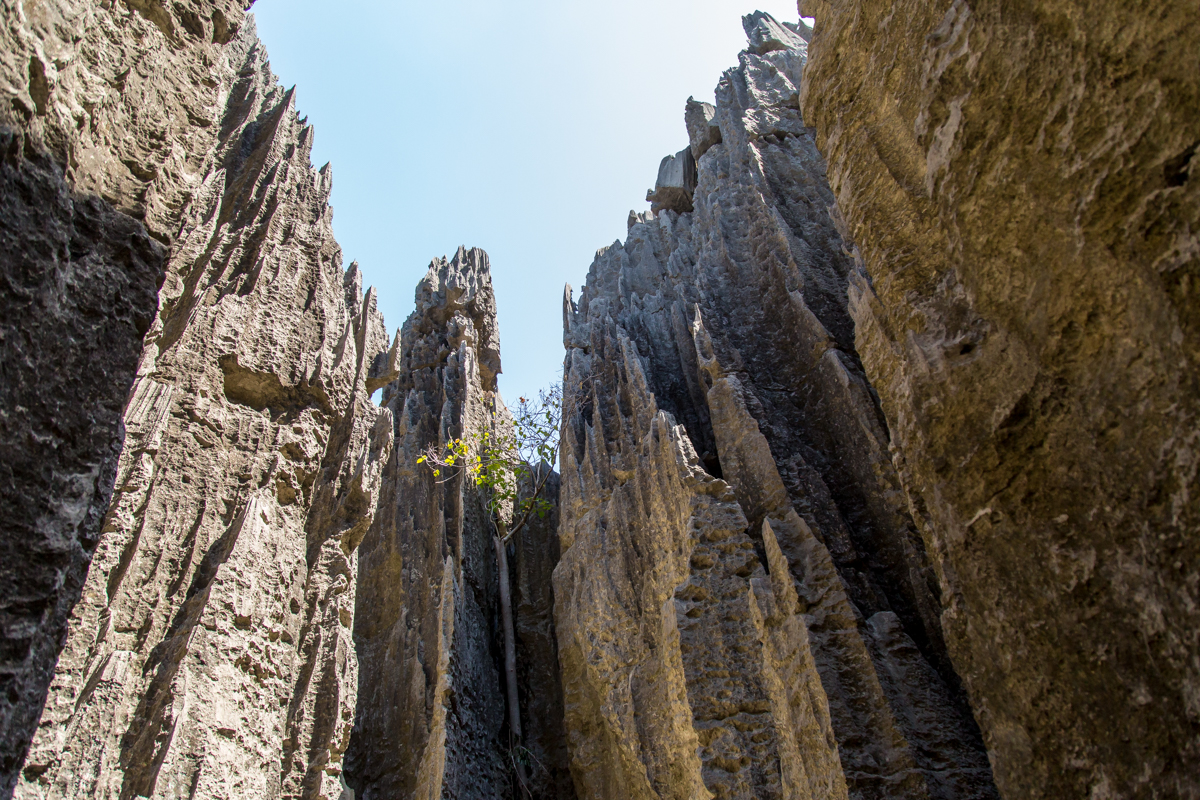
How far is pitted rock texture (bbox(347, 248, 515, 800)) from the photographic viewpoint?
1305 cm

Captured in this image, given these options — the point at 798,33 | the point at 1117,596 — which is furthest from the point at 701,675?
the point at 798,33

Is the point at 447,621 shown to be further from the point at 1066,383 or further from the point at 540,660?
the point at 1066,383

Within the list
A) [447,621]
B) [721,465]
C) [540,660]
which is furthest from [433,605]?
[721,465]

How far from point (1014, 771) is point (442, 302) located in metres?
21.1

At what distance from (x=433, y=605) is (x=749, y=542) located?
745 centimetres

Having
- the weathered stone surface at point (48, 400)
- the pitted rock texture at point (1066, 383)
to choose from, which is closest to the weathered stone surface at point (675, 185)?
the pitted rock texture at point (1066, 383)

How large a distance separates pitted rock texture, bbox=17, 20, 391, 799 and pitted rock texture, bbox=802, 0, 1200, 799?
10.4ft

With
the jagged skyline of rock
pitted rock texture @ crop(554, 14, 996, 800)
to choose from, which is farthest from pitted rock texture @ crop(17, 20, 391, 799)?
pitted rock texture @ crop(554, 14, 996, 800)

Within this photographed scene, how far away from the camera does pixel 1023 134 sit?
2.48 meters

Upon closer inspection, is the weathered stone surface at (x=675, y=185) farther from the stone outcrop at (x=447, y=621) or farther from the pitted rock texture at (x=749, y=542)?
the stone outcrop at (x=447, y=621)

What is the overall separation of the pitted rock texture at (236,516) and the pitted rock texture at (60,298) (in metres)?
0.67

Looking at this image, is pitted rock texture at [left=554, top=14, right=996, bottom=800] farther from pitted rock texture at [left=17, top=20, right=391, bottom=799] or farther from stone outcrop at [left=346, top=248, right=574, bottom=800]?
pitted rock texture at [left=17, top=20, right=391, bottom=799]

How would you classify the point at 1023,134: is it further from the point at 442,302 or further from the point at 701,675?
the point at 442,302

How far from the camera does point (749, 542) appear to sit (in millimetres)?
10602
